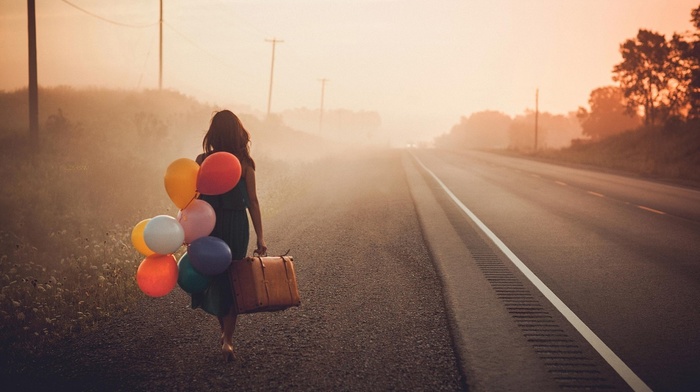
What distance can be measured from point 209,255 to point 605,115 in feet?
285

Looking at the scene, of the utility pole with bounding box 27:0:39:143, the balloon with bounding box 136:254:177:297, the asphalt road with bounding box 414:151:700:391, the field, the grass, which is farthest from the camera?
the grass

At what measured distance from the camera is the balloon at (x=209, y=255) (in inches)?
139

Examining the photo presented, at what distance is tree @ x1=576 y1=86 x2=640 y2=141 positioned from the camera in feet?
250

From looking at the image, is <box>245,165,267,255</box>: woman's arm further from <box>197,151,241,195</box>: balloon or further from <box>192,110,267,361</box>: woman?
<box>197,151,241,195</box>: balloon

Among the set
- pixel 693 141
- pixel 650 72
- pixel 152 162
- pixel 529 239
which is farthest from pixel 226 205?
pixel 650 72

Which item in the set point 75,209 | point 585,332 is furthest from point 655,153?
point 75,209

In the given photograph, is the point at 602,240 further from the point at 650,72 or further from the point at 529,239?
the point at 650,72

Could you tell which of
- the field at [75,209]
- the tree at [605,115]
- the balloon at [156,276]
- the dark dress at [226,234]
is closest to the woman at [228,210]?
the dark dress at [226,234]

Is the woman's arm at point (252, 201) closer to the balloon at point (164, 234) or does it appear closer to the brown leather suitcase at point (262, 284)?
the brown leather suitcase at point (262, 284)

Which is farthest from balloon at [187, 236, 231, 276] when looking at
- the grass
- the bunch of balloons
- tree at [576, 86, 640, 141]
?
tree at [576, 86, 640, 141]

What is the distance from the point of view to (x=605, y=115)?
77.4 meters

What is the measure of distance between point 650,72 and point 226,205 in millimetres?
56787

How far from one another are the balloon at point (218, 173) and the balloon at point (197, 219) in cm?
12

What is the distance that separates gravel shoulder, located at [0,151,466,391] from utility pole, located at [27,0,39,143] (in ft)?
40.9
